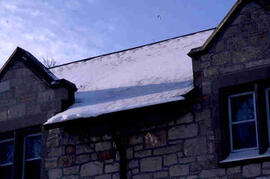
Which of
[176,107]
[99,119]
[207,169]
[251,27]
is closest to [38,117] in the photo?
[99,119]

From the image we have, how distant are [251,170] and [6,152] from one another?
5161 millimetres

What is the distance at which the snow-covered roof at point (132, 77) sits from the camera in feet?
33.9

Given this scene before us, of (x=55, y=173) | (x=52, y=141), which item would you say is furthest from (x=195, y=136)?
(x=52, y=141)

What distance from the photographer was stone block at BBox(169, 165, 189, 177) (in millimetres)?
9586

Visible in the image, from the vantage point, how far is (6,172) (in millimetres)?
11469

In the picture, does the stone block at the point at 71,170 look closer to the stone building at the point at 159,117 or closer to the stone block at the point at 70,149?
the stone building at the point at 159,117

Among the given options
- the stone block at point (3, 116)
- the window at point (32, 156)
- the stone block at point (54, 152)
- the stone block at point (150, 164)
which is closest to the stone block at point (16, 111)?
the stone block at point (3, 116)

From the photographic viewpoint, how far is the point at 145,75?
463 inches

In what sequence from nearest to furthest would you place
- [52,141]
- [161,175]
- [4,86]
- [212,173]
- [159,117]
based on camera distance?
[212,173] < [161,175] < [159,117] < [52,141] < [4,86]

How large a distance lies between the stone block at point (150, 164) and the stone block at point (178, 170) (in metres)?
0.26

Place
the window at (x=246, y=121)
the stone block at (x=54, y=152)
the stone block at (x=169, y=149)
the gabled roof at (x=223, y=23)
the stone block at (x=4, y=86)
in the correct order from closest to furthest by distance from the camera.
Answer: the window at (x=246, y=121)
the stone block at (x=169, y=149)
the gabled roof at (x=223, y=23)
the stone block at (x=54, y=152)
the stone block at (x=4, y=86)

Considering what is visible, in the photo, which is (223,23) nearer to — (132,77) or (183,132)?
(183,132)

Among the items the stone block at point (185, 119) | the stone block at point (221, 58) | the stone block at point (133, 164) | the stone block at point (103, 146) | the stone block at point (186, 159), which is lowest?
the stone block at point (133, 164)

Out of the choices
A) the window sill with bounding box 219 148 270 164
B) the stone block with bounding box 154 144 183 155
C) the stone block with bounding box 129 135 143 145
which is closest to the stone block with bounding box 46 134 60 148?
the stone block with bounding box 129 135 143 145
